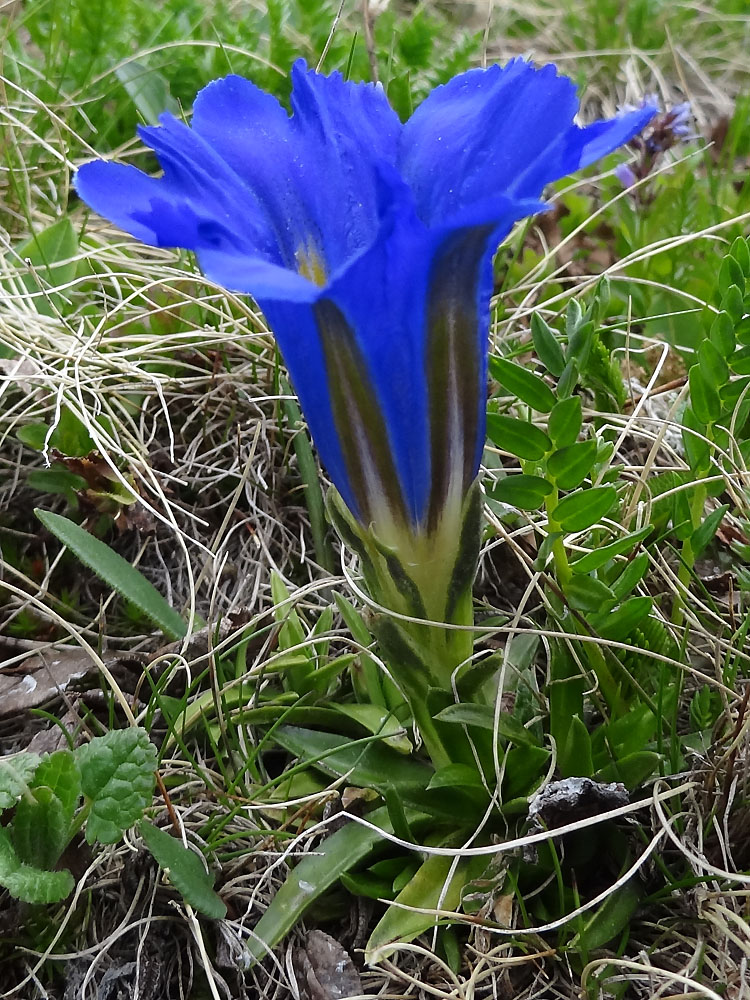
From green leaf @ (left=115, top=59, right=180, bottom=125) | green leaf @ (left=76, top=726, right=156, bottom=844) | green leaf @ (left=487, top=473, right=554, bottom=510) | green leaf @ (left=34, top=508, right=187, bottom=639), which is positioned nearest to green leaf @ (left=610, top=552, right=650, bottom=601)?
green leaf @ (left=487, top=473, right=554, bottom=510)

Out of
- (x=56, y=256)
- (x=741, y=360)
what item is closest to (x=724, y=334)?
(x=741, y=360)

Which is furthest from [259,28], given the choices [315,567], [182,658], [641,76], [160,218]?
[160,218]

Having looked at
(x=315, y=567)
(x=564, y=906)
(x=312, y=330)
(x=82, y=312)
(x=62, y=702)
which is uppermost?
(x=312, y=330)

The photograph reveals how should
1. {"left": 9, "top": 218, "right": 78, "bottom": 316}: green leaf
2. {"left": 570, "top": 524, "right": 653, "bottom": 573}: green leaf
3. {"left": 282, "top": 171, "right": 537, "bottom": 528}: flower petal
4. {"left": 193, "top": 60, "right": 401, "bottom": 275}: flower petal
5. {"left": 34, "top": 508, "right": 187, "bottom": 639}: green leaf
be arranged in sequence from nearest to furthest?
{"left": 282, "top": 171, "right": 537, "bottom": 528}: flower petal, {"left": 193, "top": 60, "right": 401, "bottom": 275}: flower petal, {"left": 570, "top": 524, "right": 653, "bottom": 573}: green leaf, {"left": 34, "top": 508, "right": 187, "bottom": 639}: green leaf, {"left": 9, "top": 218, "right": 78, "bottom": 316}: green leaf

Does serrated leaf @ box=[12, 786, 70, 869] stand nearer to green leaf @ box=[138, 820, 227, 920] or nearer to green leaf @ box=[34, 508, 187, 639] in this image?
green leaf @ box=[138, 820, 227, 920]

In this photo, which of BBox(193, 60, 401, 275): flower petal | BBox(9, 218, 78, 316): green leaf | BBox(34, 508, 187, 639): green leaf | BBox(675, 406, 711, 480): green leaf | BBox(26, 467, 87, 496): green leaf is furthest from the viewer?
BBox(9, 218, 78, 316): green leaf

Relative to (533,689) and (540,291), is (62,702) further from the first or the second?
(540,291)

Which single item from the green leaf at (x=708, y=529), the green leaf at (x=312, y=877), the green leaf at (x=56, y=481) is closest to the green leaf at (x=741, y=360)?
the green leaf at (x=708, y=529)
